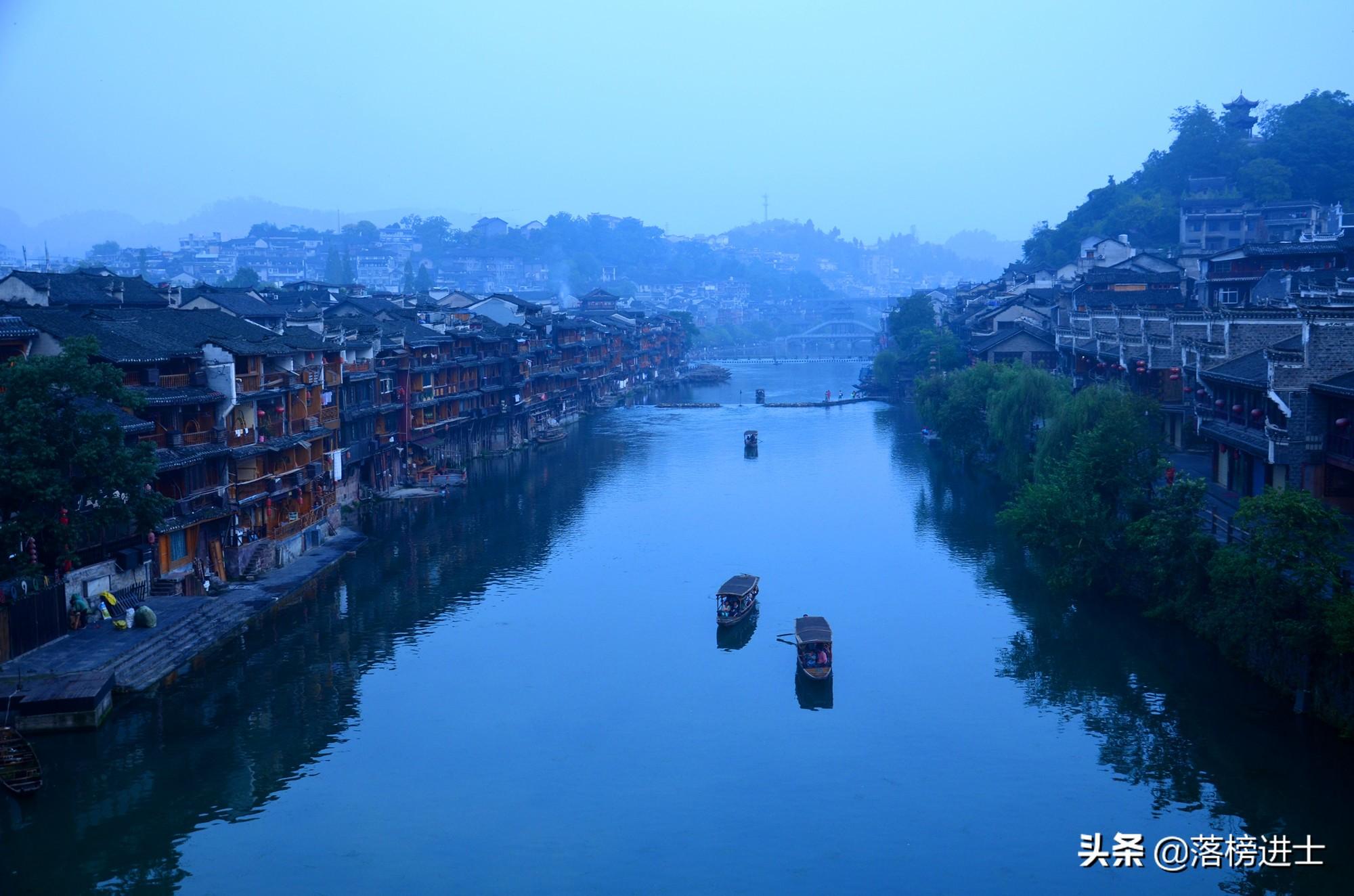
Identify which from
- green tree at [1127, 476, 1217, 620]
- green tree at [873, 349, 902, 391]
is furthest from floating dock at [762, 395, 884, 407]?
green tree at [1127, 476, 1217, 620]

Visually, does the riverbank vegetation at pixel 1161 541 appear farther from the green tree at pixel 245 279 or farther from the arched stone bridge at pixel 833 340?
the arched stone bridge at pixel 833 340

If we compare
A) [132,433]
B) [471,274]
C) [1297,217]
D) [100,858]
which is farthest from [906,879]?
[471,274]

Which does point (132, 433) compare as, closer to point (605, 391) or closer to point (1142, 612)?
point (1142, 612)

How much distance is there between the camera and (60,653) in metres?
18.2

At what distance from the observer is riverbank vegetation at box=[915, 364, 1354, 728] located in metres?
16.3

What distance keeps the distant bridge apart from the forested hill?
47.0 metres

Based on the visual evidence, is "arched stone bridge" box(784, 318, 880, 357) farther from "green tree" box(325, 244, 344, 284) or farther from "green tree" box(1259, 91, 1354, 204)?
"green tree" box(1259, 91, 1354, 204)

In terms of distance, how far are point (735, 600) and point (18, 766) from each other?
487 inches

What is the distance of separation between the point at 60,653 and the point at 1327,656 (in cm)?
1774

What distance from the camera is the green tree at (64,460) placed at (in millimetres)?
17844

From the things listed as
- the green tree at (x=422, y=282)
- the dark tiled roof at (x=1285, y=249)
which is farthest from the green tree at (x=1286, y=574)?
the green tree at (x=422, y=282)

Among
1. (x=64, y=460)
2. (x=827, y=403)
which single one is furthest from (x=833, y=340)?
(x=64, y=460)

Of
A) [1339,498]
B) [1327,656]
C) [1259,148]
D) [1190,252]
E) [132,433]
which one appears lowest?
[1327,656]

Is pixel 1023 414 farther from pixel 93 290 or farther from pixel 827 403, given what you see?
pixel 827 403
